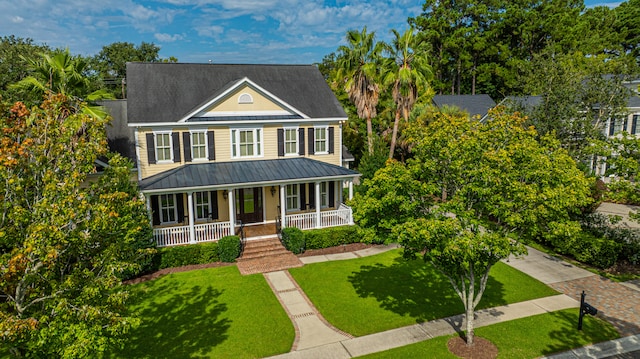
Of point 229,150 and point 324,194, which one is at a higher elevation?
point 229,150

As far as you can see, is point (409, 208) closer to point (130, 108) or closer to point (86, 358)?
point (86, 358)

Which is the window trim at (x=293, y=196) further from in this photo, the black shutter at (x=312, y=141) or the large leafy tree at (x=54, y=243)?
the large leafy tree at (x=54, y=243)

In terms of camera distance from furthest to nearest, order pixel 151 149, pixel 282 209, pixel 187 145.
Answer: pixel 282 209 < pixel 187 145 < pixel 151 149

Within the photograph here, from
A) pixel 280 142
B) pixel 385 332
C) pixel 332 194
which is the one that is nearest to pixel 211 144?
pixel 280 142

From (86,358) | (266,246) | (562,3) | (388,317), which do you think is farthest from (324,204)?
(562,3)

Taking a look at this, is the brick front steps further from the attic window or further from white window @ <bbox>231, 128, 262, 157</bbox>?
the attic window

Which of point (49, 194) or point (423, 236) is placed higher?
point (49, 194)

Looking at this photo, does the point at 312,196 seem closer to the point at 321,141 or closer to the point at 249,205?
the point at 321,141
